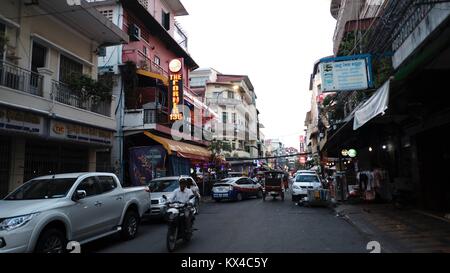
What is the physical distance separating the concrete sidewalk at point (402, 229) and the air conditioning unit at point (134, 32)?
15836 mm

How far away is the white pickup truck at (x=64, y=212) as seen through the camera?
6.83 metres

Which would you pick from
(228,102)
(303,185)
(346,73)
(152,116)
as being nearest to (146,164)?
(152,116)

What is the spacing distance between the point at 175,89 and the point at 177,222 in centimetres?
1491

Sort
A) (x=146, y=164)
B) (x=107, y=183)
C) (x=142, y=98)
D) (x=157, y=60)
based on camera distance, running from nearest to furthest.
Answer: (x=107, y=183) → (x=146, y=164) → (x=142, y=98) → (x=157, y=60)

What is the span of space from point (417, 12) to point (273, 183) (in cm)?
1585

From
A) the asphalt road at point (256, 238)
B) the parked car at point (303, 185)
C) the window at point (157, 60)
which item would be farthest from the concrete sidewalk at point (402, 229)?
the window at point (157, 60)

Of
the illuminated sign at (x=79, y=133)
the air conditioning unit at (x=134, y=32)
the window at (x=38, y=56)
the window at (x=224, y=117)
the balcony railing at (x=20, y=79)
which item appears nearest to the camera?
the balcony railing at (x=20, y=79)

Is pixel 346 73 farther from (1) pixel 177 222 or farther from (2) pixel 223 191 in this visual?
(2) pixel 223 191

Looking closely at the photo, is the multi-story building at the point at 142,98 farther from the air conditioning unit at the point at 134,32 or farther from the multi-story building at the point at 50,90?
the multi-story building at the point at 50,90

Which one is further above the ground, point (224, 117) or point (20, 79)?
point (224, 117)

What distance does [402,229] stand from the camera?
10.4 m

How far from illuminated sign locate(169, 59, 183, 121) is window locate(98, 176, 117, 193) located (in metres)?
12.8

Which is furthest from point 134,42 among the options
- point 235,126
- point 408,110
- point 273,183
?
point 235,126

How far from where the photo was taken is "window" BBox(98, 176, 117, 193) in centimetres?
984
